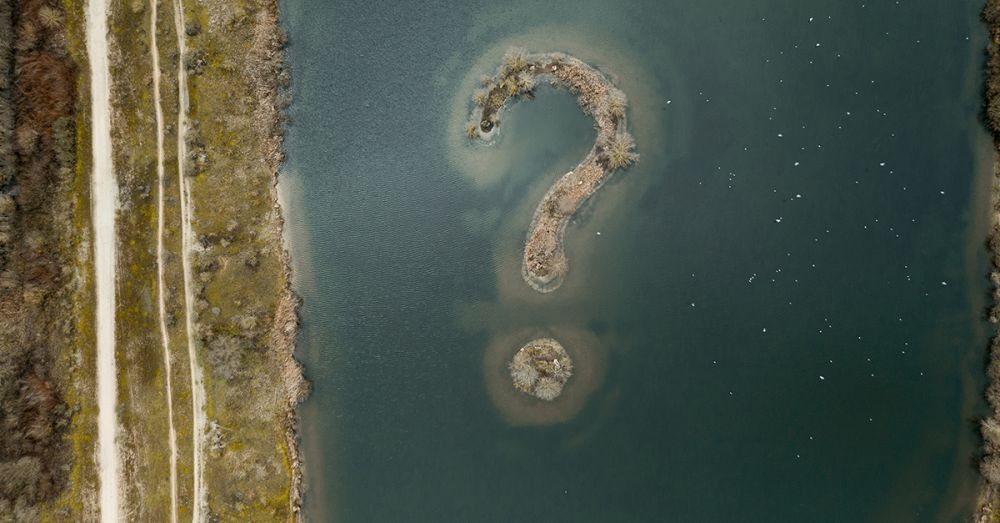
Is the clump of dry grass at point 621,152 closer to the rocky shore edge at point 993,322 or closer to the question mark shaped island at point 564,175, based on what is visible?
the question mark shaped island at point 564,175

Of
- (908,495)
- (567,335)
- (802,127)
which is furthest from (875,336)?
(567,335)

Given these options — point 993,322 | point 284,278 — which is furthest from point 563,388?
point 993,322

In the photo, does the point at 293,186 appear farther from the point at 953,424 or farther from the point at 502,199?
the point at 953,424

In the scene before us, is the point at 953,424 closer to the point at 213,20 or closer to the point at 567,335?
the point at 567,335

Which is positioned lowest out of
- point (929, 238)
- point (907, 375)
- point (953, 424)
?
point (953, 424)

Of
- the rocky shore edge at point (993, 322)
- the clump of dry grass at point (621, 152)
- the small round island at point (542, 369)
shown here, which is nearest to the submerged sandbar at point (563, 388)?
the small round island at point (542, 369)

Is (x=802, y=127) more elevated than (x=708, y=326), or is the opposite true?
(x=802, y=127)

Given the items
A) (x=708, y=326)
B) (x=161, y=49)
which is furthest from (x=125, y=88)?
(x=708, y=326)
